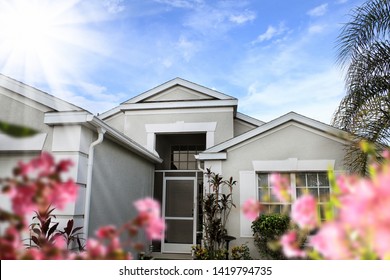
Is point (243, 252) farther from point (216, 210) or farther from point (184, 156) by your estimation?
point (184, 156)

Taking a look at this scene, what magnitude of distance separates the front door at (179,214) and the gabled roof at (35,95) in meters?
4.04

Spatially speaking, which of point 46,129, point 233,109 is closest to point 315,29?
point 46,129

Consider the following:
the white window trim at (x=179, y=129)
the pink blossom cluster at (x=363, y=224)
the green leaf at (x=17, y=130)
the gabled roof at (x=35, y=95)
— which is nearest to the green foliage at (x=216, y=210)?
the white window trim at (x=179, y=129)

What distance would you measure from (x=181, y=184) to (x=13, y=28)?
5.84 m

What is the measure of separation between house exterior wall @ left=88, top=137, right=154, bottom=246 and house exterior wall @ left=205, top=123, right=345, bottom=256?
5.33ft

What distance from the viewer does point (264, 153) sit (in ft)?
17.9

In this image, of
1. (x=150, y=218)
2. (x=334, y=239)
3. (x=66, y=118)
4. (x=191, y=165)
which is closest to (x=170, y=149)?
(x=191, y=165)

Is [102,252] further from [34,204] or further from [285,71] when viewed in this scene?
[285,71]

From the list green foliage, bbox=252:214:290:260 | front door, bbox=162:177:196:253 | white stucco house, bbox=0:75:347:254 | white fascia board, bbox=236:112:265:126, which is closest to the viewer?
white stucco house, bbox=0:75:347:254

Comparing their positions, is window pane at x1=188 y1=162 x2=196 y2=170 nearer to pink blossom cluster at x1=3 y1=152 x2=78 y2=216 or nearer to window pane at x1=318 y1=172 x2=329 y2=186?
window pane at x1=318 y1=172 x2=329 y2=186

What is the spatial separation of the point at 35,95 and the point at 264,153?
3.63 m

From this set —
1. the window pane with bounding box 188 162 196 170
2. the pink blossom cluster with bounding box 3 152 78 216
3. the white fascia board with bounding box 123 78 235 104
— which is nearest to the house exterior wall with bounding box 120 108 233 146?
the white fascia board with bounding box 123 78 235 104

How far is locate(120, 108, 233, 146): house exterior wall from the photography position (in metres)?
7.52

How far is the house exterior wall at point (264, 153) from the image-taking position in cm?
517
